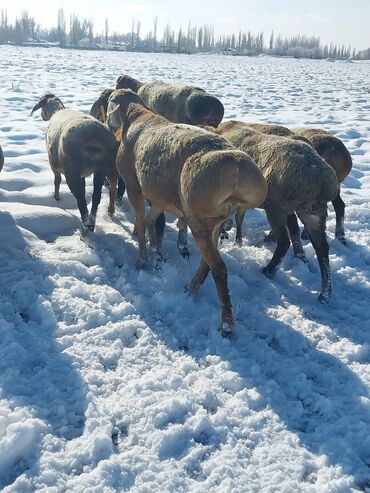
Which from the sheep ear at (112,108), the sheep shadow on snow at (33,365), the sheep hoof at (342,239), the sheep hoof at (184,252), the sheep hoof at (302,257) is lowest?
the sheep shadow on snow at (33,365)

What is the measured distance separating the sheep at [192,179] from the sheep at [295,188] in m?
0.61

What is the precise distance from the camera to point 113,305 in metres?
4.37

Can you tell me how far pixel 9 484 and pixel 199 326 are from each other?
6.54 feet

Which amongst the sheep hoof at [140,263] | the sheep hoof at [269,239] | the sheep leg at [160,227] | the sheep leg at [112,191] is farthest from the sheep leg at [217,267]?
the sheep leg at [112,191]

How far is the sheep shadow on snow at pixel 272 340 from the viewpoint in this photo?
3088 millimetres

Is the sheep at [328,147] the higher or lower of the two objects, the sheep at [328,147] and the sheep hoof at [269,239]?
the higher

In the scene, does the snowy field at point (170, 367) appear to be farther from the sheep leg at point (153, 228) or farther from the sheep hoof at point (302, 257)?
the sheep leg at point (153, 228)

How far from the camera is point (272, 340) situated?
4066 millimetres

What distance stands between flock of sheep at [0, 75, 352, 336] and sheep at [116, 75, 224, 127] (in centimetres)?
220

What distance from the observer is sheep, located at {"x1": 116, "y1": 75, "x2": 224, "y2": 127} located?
818 cm

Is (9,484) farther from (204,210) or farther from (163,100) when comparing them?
(163,100)

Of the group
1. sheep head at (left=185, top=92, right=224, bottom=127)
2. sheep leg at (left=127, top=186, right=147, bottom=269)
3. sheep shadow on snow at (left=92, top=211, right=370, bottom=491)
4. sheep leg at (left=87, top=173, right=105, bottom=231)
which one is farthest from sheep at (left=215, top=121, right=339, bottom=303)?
sheep head at (left=185, top=92, right=224, bottom=127)

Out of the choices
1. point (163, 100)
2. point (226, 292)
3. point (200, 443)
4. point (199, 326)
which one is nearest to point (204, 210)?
point (226, 292)

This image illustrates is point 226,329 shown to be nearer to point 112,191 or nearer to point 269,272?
point 269,272
